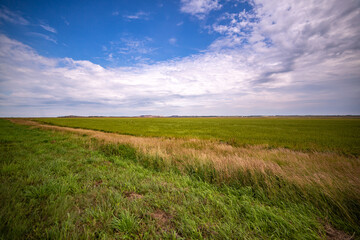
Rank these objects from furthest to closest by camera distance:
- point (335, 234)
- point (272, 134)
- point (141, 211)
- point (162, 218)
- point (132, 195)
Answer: point (272, 134) → point (132, 195) → point (141, 211) → point (162, 218) → point (335, 234)

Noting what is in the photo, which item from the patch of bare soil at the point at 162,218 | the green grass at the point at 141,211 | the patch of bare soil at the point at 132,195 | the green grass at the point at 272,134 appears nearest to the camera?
the green grass at the point at 141,211

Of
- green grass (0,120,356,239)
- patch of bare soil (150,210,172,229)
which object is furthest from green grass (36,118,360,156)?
patch of bare soil (150,210,172,229)

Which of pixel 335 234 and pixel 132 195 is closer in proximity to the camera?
pixel 335 234

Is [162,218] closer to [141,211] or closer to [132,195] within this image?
[141,211]

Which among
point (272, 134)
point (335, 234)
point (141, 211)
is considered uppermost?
point (141, 211)

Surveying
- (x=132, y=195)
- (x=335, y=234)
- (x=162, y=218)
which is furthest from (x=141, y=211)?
(x=335, y=234)

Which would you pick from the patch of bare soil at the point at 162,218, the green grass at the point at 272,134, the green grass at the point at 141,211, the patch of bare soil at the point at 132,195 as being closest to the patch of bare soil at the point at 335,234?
the green grass at the point at 141,211

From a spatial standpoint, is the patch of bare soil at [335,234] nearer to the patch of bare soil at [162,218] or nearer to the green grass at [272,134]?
the patch of bare soil at [162,218]

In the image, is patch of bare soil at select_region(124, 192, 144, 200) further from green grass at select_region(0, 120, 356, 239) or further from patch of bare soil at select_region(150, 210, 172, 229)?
patch of bare soil at select_region(150, 210, 172, 229)

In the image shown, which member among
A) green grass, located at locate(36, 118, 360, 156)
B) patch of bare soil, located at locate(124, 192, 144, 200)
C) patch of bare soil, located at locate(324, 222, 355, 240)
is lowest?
green grass, located at locate(36, 118, 360, 156)

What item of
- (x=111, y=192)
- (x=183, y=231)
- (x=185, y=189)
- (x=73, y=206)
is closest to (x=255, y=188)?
(x=185, y=189)

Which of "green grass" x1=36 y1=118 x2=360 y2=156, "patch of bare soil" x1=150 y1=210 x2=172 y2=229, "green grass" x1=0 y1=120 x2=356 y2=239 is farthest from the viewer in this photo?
"green grass" x1=36 y1=118 x2=360 y2=156

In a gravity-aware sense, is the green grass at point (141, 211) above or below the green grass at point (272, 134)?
above

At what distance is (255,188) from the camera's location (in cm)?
449
